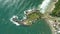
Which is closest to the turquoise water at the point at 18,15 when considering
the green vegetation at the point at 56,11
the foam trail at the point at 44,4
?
the foam trail at the point at 44,4

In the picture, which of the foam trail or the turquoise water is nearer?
A: the turquoise water

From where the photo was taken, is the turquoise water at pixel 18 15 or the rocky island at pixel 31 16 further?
the rocky island at pixel 31 16

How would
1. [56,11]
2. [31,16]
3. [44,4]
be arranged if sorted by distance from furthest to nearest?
[44,4]
[31,16]
[56,11]

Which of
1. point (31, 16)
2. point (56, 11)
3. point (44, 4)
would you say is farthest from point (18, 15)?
point (56, 11)

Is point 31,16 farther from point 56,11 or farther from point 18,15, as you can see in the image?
point 56,11

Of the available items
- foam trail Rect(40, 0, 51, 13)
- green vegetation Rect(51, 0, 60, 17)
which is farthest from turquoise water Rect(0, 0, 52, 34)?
green vegetation Rect(51, 0, 60, 17)

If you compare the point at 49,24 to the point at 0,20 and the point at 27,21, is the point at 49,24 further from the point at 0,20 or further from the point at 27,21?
the point at 0,20

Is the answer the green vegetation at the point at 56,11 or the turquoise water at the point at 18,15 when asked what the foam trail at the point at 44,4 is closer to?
the turquoise water at the point at 18,15

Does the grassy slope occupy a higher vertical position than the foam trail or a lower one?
lower

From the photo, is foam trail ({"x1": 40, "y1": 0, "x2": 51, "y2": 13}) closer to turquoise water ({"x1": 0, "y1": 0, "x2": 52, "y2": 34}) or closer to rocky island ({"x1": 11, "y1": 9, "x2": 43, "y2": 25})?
turquoise water ({"x1": 0, "y1": 0, "x2": 52, "y2": 34})
